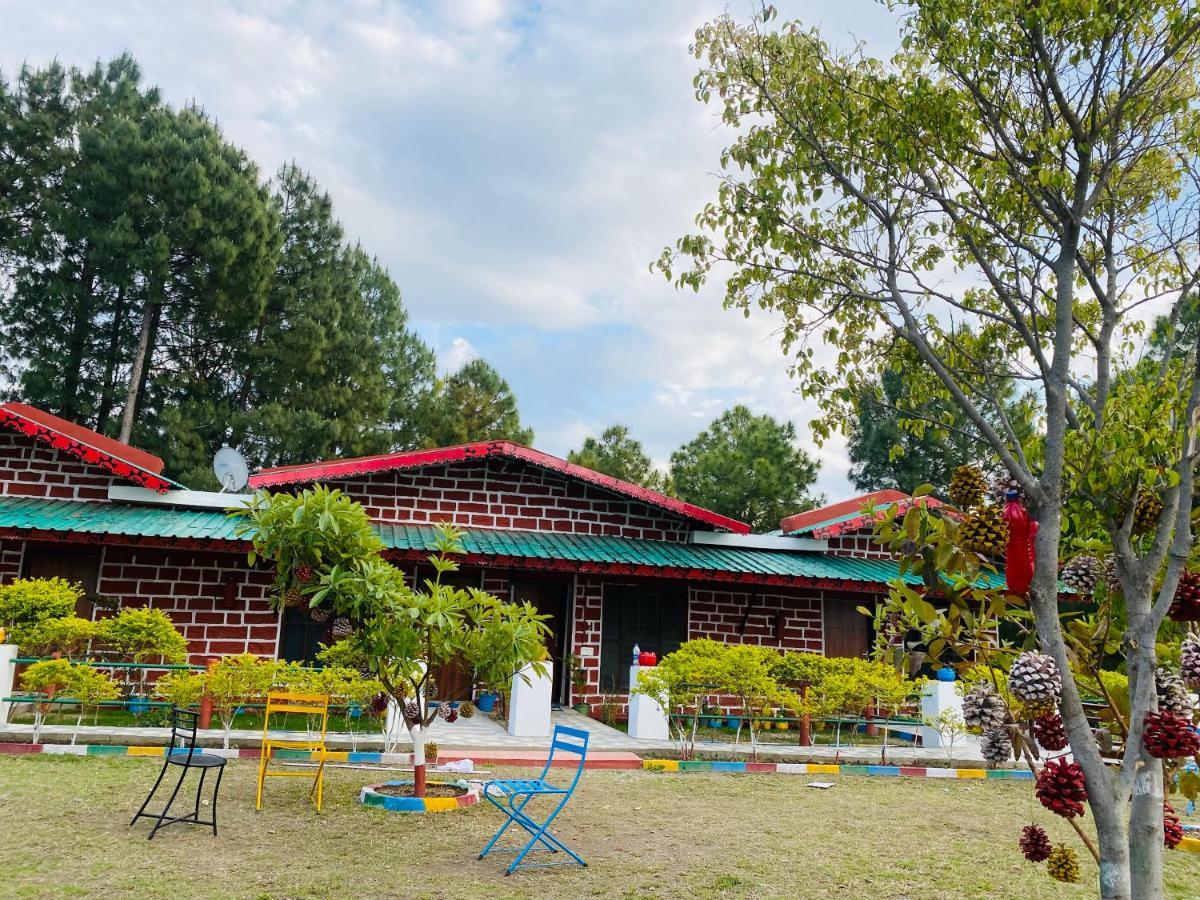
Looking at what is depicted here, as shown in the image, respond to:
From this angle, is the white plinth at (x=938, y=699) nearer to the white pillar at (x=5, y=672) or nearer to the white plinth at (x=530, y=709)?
the white plinth at (x=530, y=709)

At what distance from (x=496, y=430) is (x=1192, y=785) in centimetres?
2458

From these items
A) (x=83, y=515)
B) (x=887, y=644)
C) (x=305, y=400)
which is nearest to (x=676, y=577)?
(x=83, y=515)

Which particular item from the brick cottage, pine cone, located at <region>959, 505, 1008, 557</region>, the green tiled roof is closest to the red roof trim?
the brick cottage

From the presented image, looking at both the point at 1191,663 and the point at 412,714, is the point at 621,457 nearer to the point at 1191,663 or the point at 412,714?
the point at 412,714

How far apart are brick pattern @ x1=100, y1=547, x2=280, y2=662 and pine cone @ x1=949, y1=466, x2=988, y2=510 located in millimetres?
10660

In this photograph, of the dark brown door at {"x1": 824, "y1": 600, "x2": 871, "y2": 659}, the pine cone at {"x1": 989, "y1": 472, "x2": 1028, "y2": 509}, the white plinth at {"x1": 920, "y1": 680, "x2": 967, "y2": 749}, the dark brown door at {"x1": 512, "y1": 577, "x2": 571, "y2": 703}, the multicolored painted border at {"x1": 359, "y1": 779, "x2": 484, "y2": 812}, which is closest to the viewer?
the pine cone at {"x1": 989, "y1": 472, "x2": 1028, "y2": 509}

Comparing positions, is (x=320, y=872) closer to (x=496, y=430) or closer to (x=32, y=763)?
(x=32, y=763)

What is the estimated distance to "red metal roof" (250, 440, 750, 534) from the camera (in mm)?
12195

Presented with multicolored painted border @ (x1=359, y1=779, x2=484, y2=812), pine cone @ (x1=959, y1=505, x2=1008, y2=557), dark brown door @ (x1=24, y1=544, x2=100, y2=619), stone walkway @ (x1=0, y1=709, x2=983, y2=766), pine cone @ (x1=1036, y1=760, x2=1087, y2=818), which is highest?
dark brown door @ (x1=24, y1=544, x2=100, y2=619)

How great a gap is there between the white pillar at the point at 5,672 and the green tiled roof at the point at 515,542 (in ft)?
6.10

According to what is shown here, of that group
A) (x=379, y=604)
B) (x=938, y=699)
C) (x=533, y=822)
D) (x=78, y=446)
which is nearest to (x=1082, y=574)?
(x=533, y=822)

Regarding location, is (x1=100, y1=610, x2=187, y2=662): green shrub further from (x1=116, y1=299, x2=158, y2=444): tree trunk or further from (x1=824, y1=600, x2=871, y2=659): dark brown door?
(x1=116, y1=299, x2=158, y2=444): tree trunk

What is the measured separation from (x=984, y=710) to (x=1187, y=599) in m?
0.65

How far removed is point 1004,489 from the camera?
9.13ft
